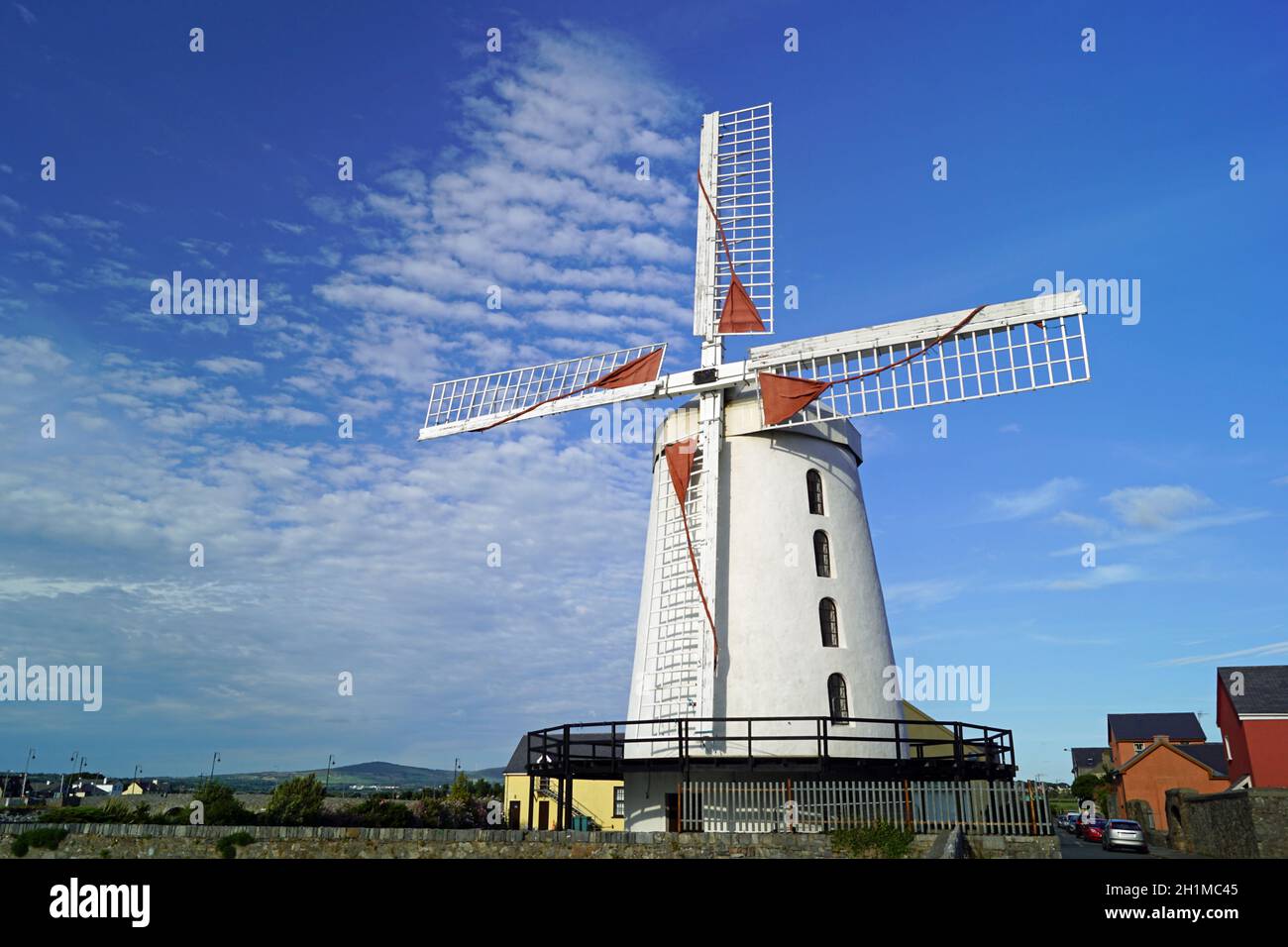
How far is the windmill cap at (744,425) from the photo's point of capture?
22.5m

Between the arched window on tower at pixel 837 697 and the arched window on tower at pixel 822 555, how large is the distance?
7.96 ft

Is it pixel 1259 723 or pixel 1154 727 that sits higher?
pixel 1259 723

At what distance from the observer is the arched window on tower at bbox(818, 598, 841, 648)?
2127 cm

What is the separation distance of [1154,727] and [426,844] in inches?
3159

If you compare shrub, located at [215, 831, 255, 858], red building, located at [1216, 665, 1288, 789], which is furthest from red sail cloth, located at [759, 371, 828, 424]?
red building, located at [1216, 665, 1288, 789]

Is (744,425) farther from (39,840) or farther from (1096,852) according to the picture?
(1096,852)

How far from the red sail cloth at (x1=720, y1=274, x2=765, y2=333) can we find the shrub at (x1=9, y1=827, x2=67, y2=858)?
1781cm

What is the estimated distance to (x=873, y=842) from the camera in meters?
15.0

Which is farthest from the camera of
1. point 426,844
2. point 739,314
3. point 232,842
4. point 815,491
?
point 739,314

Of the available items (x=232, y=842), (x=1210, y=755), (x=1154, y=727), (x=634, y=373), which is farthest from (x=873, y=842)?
(x=1154, y=727)

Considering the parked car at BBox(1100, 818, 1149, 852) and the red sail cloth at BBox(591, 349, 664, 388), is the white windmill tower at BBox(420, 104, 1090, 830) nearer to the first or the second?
the red sail cloth at BBox(591, 349, 664, 388)

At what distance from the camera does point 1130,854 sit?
3262 cm
